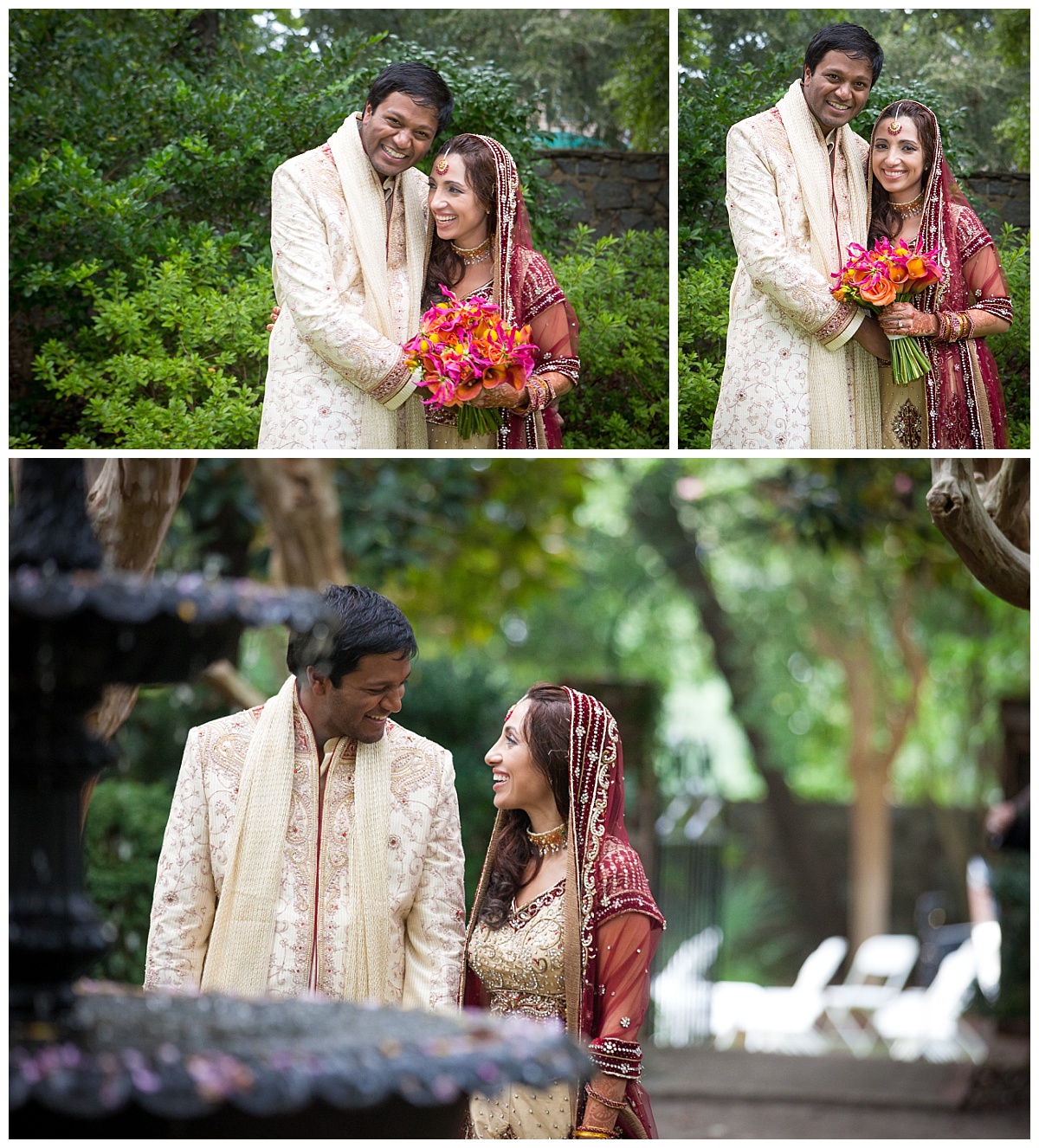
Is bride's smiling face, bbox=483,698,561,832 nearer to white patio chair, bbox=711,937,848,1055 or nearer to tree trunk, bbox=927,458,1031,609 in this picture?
tree trunk, bbox=927,458,1031,609

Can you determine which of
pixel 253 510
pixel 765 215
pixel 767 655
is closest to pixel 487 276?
pixel 765 215

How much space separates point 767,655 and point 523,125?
8.59m

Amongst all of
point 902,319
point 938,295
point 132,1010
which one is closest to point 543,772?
point 132,1010

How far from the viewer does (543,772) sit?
3.24m

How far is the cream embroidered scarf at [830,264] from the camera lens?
4.00 meters

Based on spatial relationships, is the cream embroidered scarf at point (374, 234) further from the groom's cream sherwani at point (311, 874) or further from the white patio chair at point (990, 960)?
the white patio chair at point (990, 960)

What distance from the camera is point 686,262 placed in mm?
4332

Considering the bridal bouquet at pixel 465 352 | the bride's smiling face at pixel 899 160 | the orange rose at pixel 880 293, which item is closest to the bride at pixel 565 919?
the bridal bouquet at pixel 465 352

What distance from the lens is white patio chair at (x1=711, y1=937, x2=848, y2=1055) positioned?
9109mm

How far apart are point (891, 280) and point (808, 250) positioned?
268mm

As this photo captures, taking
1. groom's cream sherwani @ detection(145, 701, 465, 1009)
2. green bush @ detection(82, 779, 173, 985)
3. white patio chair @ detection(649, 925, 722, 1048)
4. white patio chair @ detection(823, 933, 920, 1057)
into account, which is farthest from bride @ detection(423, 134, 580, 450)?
white patio chair @ detection(823, 933, 920, 1057)

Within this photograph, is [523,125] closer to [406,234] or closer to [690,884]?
[406,234]

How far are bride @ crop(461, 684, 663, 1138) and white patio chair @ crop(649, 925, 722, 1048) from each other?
4.94 meters

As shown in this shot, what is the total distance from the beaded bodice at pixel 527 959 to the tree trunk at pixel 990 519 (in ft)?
5.03
